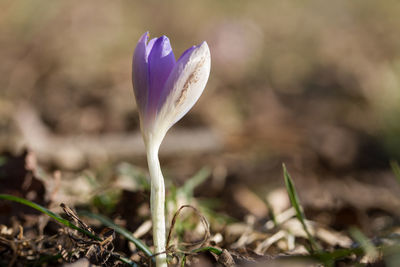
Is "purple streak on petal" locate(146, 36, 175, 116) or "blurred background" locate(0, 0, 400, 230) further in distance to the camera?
"blurred background" locate(0, 0, 400, 230)

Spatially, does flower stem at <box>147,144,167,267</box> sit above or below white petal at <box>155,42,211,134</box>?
below

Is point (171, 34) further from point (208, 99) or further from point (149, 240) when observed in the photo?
point (149, 240)

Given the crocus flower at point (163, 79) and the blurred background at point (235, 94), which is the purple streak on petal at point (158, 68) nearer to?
the crocus flower at point (163, 79)

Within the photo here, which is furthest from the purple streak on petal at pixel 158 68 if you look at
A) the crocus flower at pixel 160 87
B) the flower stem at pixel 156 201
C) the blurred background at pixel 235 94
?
the blurred background at pixel 235 94

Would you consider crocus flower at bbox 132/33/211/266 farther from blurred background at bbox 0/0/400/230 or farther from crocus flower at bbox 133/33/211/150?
blurred background at bbox 0/0/400/230

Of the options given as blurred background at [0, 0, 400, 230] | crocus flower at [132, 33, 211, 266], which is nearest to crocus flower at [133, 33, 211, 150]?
crocus flower at [132, 33, 211, 266]

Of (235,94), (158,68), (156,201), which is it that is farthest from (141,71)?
(235,94)

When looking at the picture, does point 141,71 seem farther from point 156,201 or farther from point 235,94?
point 235,94

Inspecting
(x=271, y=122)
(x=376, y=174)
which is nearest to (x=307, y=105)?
(x=271, y=122)
